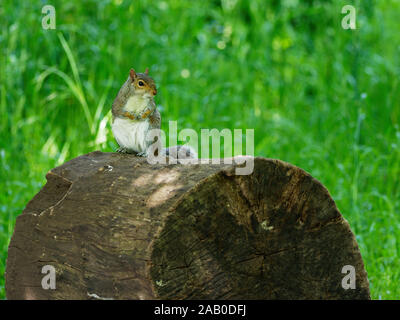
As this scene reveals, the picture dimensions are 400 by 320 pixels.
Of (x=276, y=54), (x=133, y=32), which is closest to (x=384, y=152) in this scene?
(x=276, y=54)

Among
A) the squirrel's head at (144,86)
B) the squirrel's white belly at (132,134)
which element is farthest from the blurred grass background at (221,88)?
the squirrel's head at (144,86)

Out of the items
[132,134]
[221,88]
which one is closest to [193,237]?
[132,134]

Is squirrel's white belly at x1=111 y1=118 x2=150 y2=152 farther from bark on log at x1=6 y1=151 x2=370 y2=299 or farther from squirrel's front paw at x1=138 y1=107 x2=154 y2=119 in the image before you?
bark on log at x1=6 y1=151 x2=370 y2=299

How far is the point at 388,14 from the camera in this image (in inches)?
273

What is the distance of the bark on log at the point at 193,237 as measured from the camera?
227 cm

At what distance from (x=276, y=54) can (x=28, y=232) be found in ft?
13.1

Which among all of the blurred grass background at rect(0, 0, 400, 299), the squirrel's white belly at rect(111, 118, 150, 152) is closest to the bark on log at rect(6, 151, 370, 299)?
the squirrel's white belly at rect(111, 118, 150, 152)

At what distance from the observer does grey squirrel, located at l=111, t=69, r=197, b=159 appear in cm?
300

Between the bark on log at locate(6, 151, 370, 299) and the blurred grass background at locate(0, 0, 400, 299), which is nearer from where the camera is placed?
the bark on log at locate(6, 151, 370, 299)

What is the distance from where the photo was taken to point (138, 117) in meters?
3.04

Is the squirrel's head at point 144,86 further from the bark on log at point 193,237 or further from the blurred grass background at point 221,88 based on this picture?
the blurred grass background at point 221,88

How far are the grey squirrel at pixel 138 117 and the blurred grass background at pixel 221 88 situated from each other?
1.01 meters

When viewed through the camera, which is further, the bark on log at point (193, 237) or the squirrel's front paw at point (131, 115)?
the squirrel's front paw at point (131, 115)

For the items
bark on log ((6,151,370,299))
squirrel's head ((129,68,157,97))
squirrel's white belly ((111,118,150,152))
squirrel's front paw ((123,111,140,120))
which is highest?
squirrel's head ((129,68,157,97))
